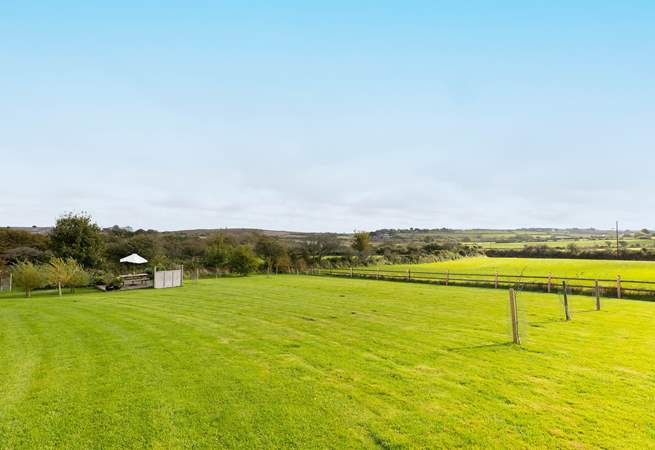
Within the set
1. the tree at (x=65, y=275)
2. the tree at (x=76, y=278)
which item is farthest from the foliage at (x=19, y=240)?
the tree at (x=65, y=275)

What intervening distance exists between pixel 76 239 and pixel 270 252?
54.4 feet

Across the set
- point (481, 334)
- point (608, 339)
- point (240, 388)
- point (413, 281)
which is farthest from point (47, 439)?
point (413, 281)

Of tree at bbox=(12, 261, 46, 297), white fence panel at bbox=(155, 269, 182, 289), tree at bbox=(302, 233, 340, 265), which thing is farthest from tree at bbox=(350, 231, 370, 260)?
tree at bbox=(12, 261, 46, 297)

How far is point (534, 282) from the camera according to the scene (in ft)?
73.2

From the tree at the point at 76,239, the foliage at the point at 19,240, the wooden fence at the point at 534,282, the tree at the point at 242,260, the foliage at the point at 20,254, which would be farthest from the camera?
the foliage at the point at 19,240

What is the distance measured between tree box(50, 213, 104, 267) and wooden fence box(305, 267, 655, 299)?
56.5 ft

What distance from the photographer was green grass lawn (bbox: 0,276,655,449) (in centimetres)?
446

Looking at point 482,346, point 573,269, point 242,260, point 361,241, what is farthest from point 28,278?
point 573,269

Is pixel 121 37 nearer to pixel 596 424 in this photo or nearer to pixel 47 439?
pixel 47 439

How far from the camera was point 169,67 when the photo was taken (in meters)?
17.7

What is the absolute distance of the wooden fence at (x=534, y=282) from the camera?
1880cm

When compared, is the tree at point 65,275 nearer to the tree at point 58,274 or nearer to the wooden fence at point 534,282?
the tree at point 58,274

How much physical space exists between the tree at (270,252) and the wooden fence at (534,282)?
10.9ft

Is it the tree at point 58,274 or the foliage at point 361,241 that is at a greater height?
the foliage at point 361,241
